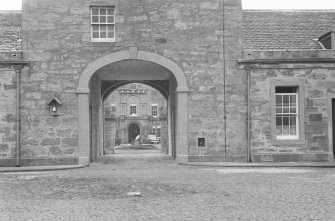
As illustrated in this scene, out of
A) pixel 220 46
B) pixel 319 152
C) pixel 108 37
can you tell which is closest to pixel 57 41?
pixel 108 37

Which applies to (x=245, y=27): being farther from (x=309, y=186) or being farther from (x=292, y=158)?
(x=309, y=186)

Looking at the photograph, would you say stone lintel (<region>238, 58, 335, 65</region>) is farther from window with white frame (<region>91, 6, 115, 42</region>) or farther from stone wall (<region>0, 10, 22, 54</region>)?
stone wall (<region>0, 10, 22, 54</region>)

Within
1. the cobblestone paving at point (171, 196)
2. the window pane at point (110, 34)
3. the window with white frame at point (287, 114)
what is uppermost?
the window pane at point (110, 34)

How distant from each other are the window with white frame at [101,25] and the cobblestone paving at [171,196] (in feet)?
20.3

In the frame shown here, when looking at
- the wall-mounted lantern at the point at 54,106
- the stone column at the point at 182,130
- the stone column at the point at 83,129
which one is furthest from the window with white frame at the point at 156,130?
the wall-mounted lantern at the point at 54,106

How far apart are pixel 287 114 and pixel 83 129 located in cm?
749

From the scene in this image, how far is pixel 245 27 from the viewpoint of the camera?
20.2 m

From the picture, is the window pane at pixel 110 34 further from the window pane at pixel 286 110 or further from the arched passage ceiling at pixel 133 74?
the window pane at pixel 286 110

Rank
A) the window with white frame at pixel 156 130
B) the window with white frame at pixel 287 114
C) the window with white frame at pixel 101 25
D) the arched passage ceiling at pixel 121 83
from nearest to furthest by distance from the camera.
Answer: the window with white frame at pixel 101 25, the window with white frame at pixel 287 114, the arched passage ceiling at pixel 121 83, the window with white frame at pixel 156 130

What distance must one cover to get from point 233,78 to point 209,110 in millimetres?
1477

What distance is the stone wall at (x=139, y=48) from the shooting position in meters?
17.5

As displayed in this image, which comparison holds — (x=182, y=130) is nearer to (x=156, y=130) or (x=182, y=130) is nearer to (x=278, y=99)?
(x=278, y=99)

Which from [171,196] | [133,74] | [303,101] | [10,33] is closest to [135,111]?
[133,74]

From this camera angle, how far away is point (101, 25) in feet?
58.9
